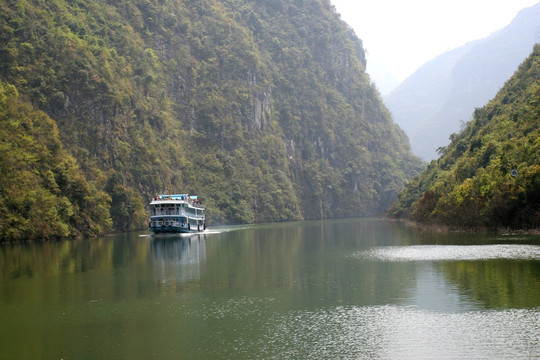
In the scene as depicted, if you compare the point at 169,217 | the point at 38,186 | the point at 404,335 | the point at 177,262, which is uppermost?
the point at 38,186

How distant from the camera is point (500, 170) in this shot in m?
60.1

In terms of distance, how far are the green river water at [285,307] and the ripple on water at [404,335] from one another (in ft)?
0.12

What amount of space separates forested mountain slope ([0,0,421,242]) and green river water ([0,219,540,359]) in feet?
206

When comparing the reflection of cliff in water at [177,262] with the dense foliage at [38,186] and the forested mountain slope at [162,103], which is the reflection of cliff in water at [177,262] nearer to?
the dense foliage at [38,186]

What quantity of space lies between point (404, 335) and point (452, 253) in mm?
24181

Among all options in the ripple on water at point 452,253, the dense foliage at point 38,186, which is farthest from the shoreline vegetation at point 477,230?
the dense foliage at point 38,186

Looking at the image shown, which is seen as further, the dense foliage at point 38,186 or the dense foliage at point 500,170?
the dense foliage at point 38,186

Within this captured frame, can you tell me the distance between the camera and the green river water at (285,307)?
20.0m

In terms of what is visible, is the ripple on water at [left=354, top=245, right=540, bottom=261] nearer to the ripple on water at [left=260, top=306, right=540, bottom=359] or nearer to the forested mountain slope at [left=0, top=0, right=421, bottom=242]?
the ripple on water at [left=260, top=306, right=540, bottom=359]

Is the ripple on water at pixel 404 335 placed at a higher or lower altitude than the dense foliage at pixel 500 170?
lower

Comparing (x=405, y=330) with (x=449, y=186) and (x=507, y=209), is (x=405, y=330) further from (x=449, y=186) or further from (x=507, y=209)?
(x=449, y=186)

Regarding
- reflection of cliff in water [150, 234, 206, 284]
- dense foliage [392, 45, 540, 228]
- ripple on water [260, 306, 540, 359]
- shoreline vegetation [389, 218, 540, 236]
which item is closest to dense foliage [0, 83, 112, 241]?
reflection of cliff in water [150, 234, 206, 284]

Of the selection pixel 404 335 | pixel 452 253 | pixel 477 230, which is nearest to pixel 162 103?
pixel 477 230

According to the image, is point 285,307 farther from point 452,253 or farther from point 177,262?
point 177,262
